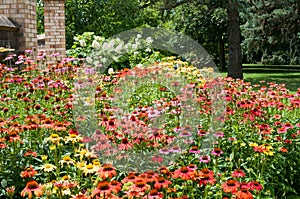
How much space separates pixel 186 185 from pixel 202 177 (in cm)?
29

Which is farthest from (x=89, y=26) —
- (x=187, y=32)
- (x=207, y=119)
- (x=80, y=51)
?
(x=207, y=119)

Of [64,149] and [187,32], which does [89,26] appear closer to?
[187,32]

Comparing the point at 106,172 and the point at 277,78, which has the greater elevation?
the point at 277,78

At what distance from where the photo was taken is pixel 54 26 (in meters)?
10.4

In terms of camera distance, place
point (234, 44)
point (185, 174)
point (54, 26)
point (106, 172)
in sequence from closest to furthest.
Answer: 1. point (106, 172)
2. point (185, 174)
3. point (54, 26)
4. point (234, 44)

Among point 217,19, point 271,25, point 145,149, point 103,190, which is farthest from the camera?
point 217,19

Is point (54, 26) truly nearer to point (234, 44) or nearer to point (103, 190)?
point (234, 44)

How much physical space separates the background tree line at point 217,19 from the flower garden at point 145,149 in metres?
7.31

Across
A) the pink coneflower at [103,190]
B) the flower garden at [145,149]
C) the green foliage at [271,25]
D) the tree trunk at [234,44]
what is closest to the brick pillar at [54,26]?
the tree trunk at [234,44]

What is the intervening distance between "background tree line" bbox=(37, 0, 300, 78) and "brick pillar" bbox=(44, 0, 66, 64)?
1.85 metres

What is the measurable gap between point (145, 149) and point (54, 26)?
8.09 meters

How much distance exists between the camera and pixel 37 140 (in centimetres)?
315

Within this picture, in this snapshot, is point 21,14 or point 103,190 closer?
point 103,190

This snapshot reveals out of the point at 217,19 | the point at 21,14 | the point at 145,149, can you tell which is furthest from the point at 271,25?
the point at 145,149
